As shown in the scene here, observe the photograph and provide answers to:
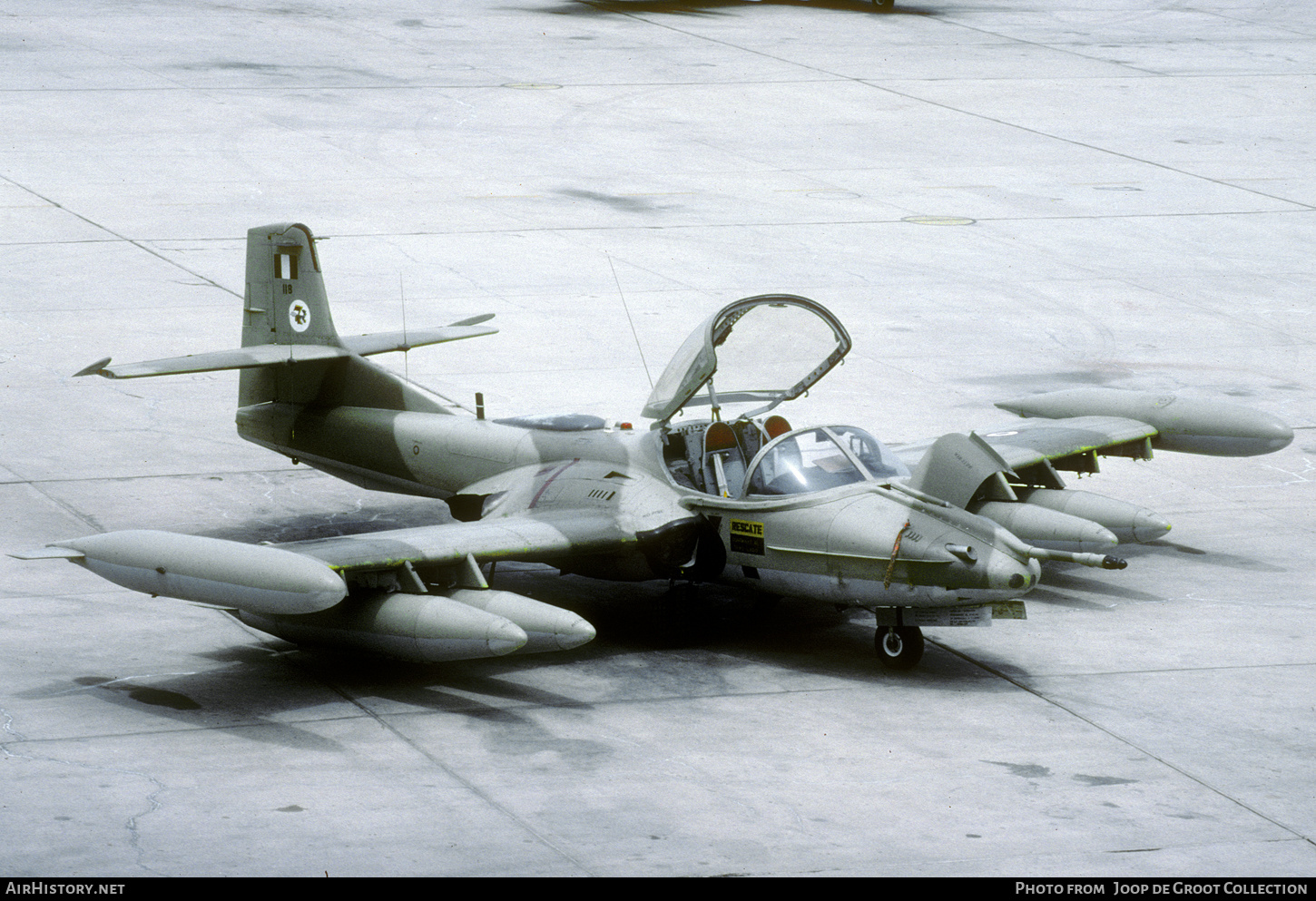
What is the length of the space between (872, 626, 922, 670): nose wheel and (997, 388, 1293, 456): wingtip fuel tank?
5364mm

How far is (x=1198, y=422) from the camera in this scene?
747 inches

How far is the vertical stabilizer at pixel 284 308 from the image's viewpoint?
18.4 metres

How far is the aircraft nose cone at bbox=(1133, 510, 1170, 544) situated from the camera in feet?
55.4

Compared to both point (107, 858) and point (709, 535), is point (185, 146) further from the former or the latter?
point (107, 858)

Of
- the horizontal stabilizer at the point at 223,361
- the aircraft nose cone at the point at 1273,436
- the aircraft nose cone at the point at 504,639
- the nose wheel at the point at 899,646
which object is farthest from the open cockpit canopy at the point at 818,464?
the aircraft nose cone at the point at 1273,436

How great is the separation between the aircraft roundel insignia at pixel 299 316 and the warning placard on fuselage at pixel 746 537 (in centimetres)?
540

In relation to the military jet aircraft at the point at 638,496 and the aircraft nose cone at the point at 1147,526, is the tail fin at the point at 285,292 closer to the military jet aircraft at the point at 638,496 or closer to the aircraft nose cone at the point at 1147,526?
the military jet aircraft at the point at 638,496

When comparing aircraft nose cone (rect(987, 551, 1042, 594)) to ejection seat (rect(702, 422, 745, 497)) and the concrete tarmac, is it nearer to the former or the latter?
the concrete tarmac

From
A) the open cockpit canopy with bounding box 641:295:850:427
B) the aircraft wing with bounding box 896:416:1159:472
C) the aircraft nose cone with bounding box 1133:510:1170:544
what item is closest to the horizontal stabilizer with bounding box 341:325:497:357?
the open cockpit canopy with bounding box 641:295:850:427

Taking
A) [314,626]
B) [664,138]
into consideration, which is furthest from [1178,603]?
[664,138]

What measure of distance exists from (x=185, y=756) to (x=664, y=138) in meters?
26.3

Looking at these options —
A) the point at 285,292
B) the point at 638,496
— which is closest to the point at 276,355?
the point at 285,292

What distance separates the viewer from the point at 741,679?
14.7 metres

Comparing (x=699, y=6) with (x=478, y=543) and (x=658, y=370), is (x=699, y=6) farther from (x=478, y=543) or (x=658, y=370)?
(x=478, y=543)
